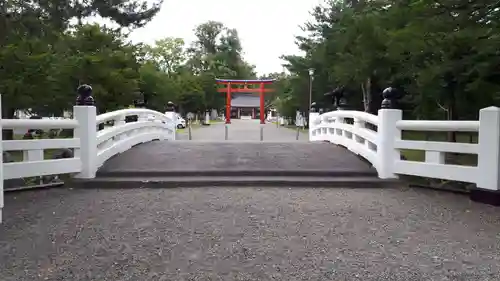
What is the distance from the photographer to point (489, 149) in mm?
5719

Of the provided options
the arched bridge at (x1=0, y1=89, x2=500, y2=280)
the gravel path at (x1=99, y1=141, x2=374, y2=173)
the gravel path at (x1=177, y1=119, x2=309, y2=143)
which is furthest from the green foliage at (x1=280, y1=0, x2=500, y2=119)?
the gravel path at (x1=177, y1=119, x2=309, y2=143)

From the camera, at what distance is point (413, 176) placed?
24.0ft

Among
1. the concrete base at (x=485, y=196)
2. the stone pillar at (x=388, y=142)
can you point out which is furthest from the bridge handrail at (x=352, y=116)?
the concrete base at (x=485, y=196)

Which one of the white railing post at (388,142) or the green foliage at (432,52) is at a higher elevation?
the green foliage at (432,52)

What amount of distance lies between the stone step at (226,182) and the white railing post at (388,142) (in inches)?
9.7

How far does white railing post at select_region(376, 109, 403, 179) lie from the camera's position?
7.23 m

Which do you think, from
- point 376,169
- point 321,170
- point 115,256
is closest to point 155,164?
point 321,170

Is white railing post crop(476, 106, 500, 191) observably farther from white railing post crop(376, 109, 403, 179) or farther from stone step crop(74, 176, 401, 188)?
white railing post crop(376, 109, 403, 179)

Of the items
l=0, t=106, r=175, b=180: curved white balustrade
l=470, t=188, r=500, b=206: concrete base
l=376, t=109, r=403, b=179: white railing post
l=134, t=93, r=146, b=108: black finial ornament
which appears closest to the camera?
l=470, t=188, r=500, b=206: concrete base

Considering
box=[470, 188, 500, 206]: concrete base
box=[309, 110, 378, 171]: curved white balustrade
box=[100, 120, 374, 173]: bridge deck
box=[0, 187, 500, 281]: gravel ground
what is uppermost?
box=[309, 110, 378, 171]: curved white balustrade

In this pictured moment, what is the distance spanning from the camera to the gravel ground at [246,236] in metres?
3.40

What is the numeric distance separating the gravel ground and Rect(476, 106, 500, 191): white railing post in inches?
14.7

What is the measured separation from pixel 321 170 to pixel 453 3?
3354 millimetres

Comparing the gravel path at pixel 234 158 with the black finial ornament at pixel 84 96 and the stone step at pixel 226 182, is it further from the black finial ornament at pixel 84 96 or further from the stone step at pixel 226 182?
the black finial ornament at pixel 84 96
